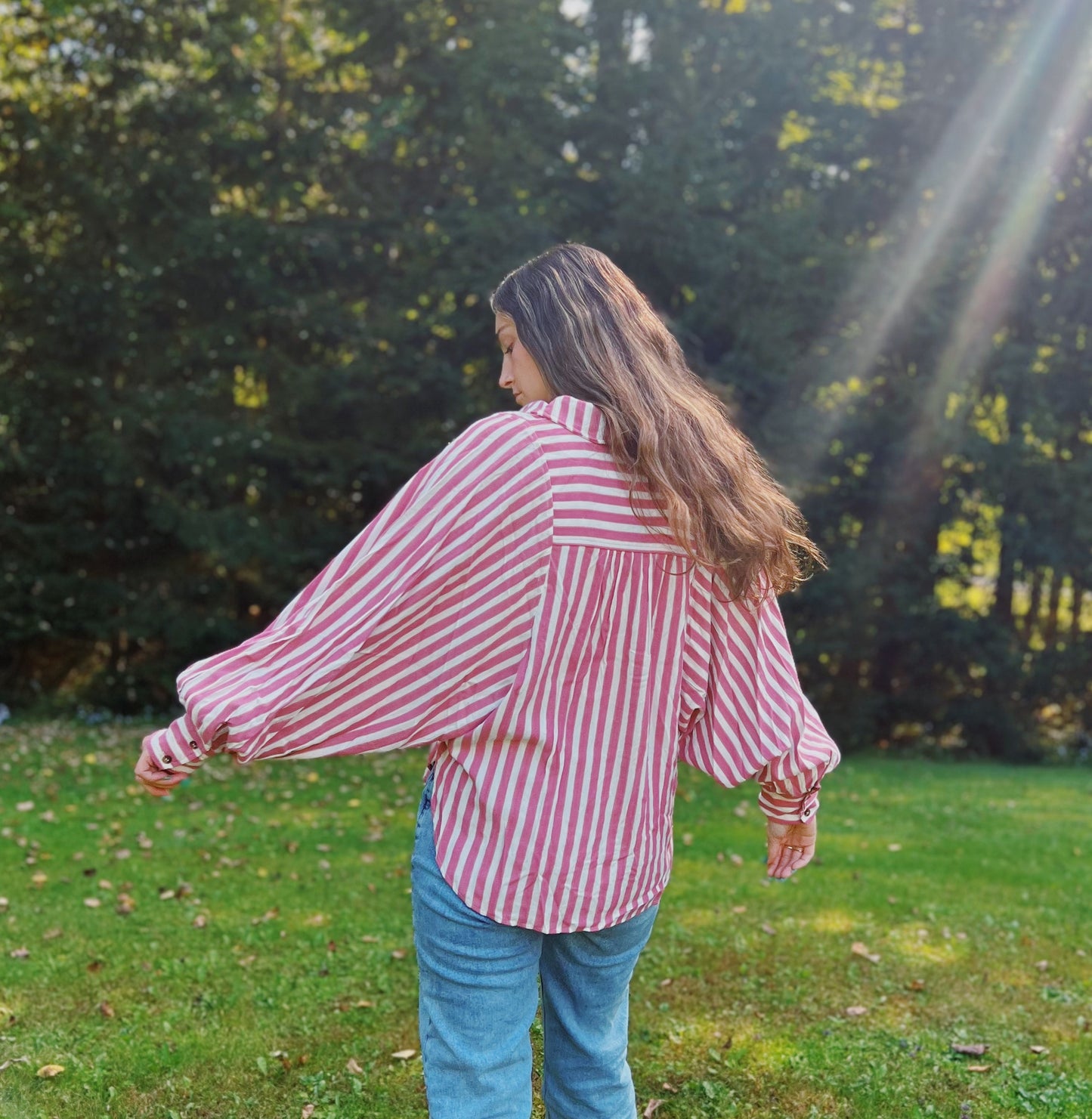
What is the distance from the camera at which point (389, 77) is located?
13.2 metres

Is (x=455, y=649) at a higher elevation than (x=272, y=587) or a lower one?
higher

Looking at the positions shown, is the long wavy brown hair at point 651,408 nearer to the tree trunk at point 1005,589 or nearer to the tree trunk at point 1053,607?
the tree trunk at point 1005,589

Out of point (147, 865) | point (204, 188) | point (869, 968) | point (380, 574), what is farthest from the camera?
point (204, 188)

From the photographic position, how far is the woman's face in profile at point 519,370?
1893mm

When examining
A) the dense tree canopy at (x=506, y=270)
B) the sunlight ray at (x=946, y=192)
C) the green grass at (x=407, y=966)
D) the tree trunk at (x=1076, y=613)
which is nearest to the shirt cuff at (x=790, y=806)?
the green grass at (x=407, y=966)

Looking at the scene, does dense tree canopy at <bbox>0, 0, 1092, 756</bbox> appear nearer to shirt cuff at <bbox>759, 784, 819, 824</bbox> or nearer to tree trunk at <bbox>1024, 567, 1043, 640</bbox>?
tree trunk at <bbox>1024, 567, 1043, 640</bbox>

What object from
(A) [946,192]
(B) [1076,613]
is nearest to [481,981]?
(A) [946,192]

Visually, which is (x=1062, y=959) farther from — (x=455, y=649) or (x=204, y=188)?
(x=204, y=188)

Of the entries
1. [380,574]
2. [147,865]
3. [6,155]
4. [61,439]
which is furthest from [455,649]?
[6,155]

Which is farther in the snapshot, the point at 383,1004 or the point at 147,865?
the point at 147,865

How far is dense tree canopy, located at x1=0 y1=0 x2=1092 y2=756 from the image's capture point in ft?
39.3

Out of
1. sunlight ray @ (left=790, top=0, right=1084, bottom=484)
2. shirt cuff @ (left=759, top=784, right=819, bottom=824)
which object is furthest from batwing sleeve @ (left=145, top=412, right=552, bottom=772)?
sunlight ray @ (left=790, top=0, right=1084, bottom=484)

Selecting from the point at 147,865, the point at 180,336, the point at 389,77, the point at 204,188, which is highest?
the point at 389,77

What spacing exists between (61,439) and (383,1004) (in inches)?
400
